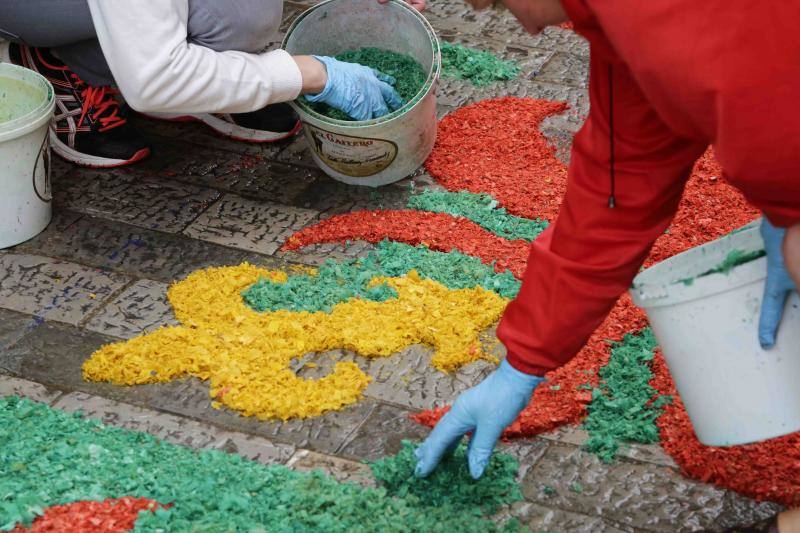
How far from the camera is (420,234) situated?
3.31 m

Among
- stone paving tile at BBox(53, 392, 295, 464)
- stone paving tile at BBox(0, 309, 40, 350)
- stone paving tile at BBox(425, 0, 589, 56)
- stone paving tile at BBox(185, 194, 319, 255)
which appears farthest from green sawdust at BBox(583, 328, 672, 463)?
stone paving tile at BBox(425, 0, 589, 56)

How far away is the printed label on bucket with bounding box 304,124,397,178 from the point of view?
3.47 metres

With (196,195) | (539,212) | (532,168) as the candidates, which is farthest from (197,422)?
(532,168)

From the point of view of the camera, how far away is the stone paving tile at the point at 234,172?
3650 mm

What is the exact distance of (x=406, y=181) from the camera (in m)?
3.68

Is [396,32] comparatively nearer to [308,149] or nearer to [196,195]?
[308,149]

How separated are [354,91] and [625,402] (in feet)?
4.94

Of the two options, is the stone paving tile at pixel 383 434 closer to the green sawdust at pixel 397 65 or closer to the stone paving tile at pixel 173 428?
the stone paving tile at pixel 173 428

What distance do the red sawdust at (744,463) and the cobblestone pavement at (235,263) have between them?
0.11 feet

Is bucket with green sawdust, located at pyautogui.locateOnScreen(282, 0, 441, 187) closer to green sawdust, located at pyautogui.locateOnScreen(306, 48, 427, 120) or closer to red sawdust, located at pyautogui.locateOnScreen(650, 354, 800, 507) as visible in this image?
green sawdust, located at pyautogui.locateOnScreen(306, 48, 427, 120)

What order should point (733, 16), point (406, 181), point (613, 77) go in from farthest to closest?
point (406, 181) → point (613, 77) → point (733, 16)

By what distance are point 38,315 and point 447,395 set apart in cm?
130

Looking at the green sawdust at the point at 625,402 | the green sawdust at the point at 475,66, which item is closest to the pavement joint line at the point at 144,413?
the green sawdust at the point at 625,402

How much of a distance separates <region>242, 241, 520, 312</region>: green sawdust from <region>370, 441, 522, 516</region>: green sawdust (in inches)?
28.3
